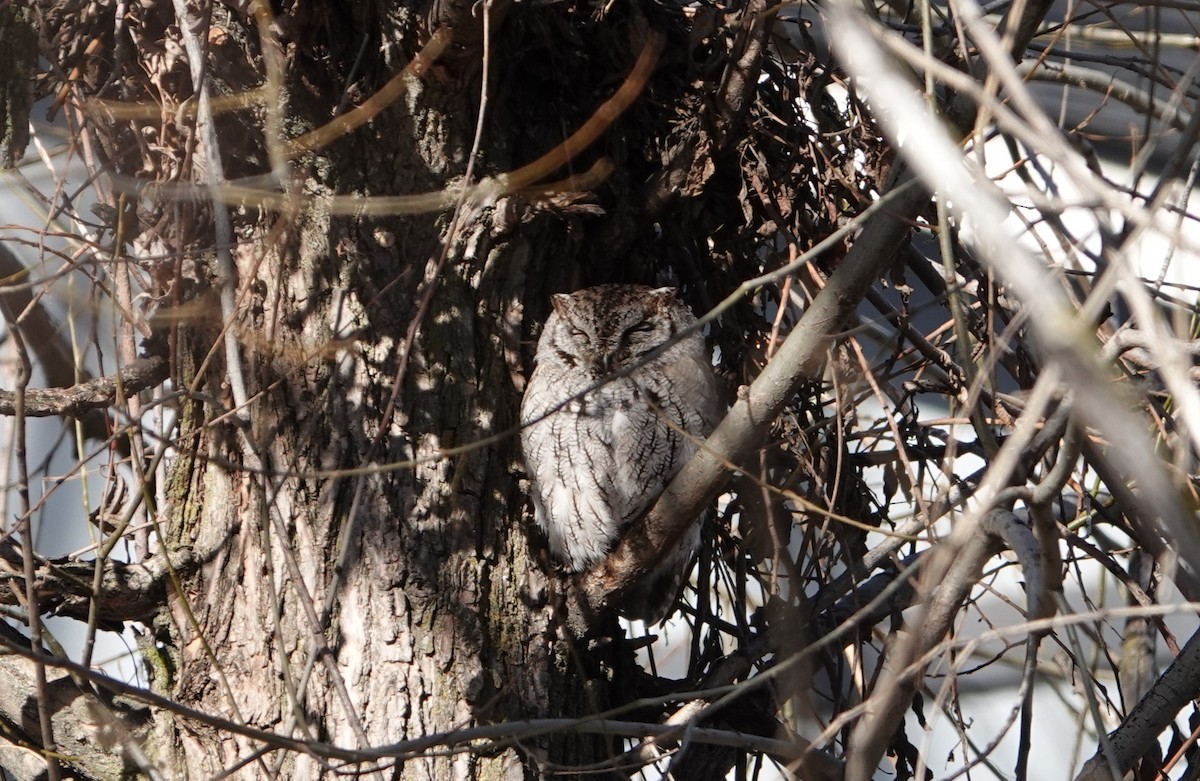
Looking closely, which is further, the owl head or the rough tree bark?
the owl head

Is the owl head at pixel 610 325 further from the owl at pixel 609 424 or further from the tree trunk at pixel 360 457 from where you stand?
the tree trunk at pixel 360 457

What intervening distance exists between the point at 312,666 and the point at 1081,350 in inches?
59.5

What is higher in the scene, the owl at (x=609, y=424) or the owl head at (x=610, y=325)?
the owl head at (x=610, y=325)

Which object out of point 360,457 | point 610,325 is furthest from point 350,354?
point 610,325

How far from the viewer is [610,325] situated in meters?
2.50

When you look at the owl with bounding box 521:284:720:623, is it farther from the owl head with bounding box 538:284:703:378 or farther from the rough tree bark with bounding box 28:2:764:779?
the rough tree bark with bounding box 28:2:764:779

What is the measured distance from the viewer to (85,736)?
78.8 inches

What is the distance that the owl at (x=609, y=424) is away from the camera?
7.89 ft

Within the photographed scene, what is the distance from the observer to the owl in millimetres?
2404

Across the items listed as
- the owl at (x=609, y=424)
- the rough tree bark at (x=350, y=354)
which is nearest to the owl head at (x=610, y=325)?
the owl at (x=609, y=424)

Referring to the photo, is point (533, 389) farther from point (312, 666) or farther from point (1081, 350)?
point (1081, 350)

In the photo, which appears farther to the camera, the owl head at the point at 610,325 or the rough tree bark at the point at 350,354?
the owl head at the point at 610,325

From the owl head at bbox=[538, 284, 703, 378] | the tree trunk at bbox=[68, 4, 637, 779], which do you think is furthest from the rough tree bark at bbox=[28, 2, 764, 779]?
the owl head at bbox=[538, 284, 703, 378]

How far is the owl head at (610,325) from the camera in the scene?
2449 millimetres
